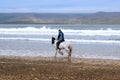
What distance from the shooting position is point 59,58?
89.0 ft

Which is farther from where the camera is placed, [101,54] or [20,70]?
[101,54]

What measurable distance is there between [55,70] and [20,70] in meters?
1.48

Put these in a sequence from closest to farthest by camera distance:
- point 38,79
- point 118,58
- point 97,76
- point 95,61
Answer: point 38,79, point 97,76, point 95,61, point 118,58

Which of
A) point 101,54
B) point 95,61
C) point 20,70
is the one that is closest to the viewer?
point 20,70

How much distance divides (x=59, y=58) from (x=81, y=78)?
1049cm

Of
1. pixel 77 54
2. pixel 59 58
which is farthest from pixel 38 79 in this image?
pixel 77 54

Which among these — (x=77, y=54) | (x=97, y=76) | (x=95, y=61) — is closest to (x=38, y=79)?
(x=97, y=76)

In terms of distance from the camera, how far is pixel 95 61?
81.7ft

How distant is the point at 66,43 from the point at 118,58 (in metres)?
3.30

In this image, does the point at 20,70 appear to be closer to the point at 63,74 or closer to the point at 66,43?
the point at 63,74

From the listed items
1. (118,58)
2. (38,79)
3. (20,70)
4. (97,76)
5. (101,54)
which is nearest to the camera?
(38,79)

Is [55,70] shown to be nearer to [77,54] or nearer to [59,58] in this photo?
[59,58]

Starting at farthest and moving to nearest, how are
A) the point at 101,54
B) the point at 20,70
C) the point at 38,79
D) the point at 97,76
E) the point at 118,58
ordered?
the point at 101,54
the point at 118,58
the point at 20,70
the point at 97,76
the point at 38,79

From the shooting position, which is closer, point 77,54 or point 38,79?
point 38,79
